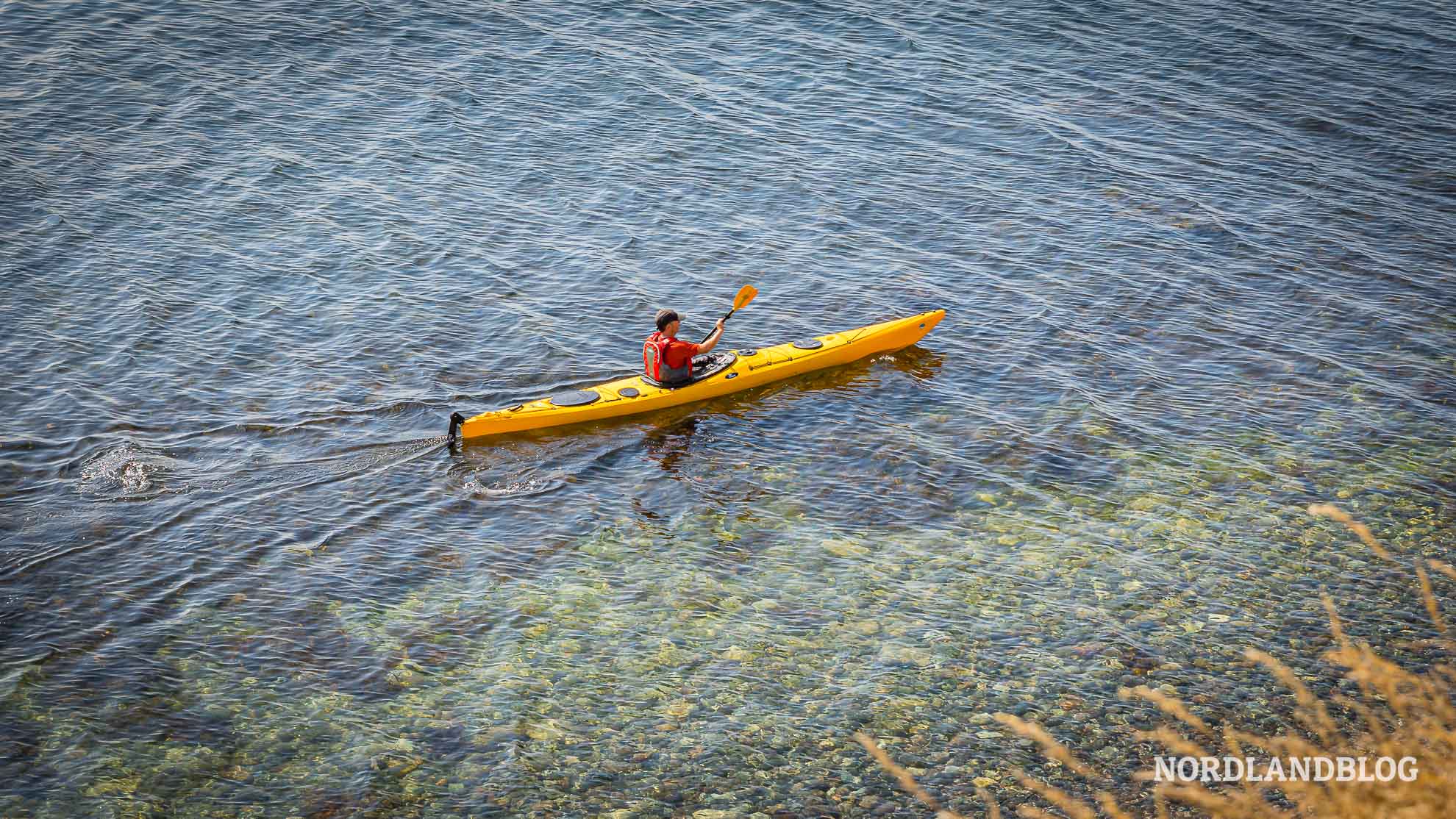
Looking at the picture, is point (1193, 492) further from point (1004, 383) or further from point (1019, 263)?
point (1019, 263)

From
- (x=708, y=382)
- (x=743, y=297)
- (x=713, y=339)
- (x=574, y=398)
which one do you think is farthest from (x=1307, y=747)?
(x=743, y=297)

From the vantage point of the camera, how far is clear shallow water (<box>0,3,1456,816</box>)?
30.5 ft

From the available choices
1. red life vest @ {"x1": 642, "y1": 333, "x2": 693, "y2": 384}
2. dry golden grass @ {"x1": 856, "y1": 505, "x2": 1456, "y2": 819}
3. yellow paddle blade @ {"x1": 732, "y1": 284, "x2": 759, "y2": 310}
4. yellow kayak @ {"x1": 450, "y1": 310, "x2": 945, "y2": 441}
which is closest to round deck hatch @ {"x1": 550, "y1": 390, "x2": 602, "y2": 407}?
yellow kayak @ {"x1": 450, "y1": 310, "x2": 945, "y2": 441}

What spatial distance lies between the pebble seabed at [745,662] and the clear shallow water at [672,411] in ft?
0.15

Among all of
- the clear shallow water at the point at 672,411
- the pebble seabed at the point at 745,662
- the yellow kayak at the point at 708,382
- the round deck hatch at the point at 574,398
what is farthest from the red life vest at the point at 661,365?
the pebble seabed at the point at 745,662

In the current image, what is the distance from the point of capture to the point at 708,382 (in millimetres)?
14039

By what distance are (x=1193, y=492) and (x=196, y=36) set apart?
2182 centimetres

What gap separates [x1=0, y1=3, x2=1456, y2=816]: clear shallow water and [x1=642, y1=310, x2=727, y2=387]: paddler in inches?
20.8

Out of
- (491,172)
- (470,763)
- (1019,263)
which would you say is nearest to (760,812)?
(470,763)

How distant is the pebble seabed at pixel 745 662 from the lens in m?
8.57

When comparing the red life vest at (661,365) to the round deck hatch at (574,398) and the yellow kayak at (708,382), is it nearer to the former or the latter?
the yellow kayak at (708,382)

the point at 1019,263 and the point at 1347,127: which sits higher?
the point at 1347,127

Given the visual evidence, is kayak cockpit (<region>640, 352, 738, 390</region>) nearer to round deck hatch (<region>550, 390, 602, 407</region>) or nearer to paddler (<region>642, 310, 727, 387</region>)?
paddler (<region>642, 310, 727, 387</region>)

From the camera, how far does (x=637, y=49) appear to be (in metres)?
25.2
